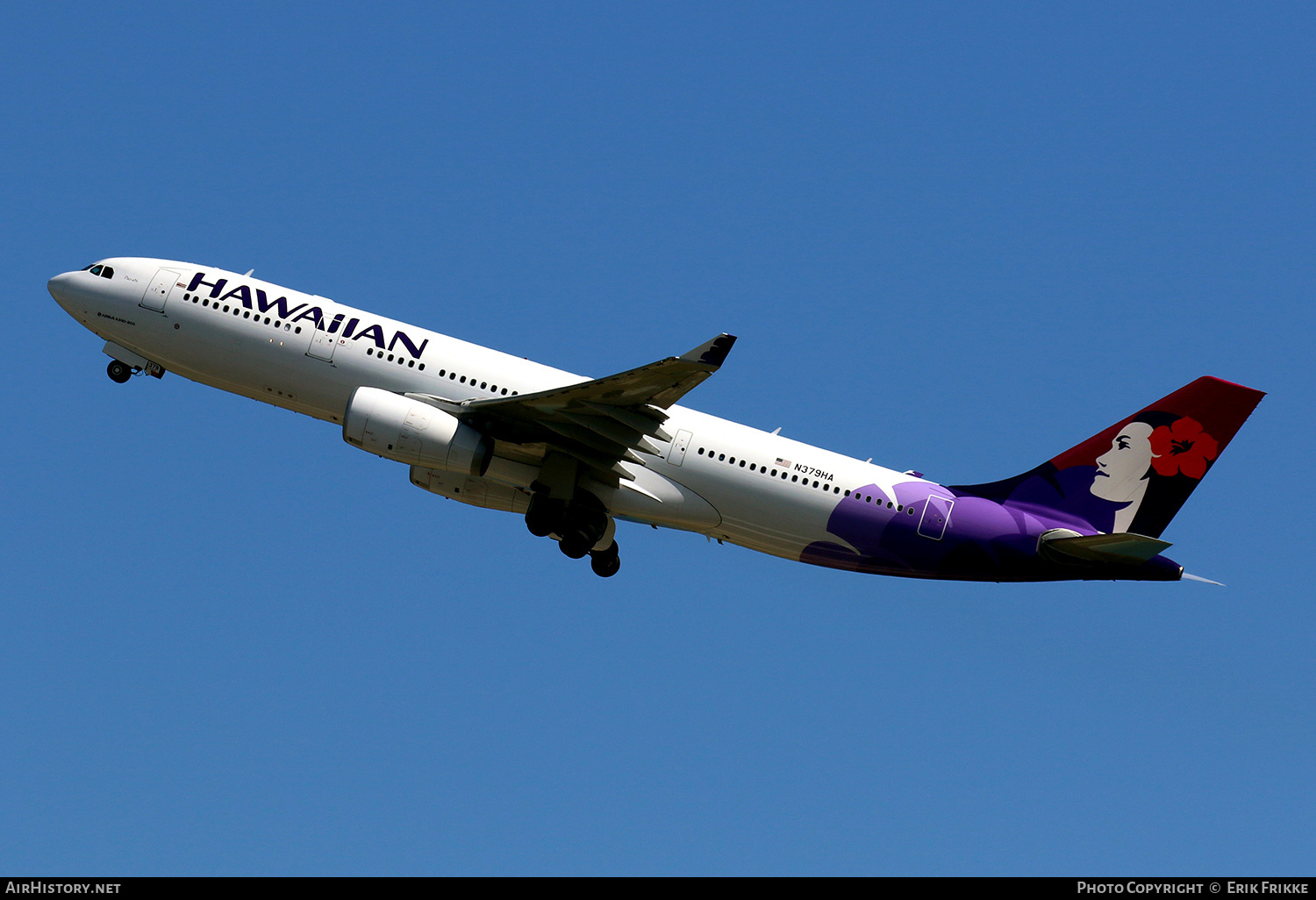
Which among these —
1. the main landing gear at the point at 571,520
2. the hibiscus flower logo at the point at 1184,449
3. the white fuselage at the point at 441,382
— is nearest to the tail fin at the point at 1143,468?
the hibiscus flower logo at the point at 1184,449

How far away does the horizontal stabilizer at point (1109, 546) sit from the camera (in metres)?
31.6

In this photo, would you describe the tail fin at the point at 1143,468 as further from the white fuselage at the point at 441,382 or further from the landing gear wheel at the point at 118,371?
the landing gear wheel at the point at 118,371

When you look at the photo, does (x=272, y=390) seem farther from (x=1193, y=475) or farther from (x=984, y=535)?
(x=1193, y=475)

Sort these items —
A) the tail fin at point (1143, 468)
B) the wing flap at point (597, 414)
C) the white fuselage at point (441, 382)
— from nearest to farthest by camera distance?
the wing flap at point (597, 414), the white fuselage at point (441, 382), the tail fin at point (1143, 468)

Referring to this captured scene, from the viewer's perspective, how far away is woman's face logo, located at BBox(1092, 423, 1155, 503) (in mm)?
34562

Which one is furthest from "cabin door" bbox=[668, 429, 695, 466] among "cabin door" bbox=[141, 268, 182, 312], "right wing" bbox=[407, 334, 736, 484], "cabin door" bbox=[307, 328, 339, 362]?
"cabin door" bbox=[141, 268, 182, 312]

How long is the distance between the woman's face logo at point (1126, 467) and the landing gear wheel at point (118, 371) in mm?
26382

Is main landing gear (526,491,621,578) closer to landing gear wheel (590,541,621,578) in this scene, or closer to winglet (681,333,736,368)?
landing gear wheel (590,541,621,578)

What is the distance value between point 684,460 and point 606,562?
4.72 meters

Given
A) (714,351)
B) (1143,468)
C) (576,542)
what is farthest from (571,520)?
(1143,468)
